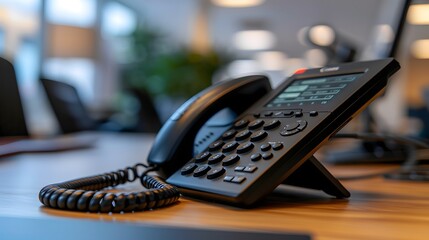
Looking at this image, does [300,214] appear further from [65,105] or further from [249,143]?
[65,105]

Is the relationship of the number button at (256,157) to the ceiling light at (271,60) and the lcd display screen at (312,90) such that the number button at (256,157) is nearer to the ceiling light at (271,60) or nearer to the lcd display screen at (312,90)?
the lcd display screen at (312,90)

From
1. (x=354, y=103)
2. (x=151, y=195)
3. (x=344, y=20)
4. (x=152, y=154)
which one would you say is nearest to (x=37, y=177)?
(x=152, y=154)

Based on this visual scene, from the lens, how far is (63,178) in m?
0.63

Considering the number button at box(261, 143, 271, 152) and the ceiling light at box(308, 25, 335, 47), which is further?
the ceiling light at box(308, 25, 335, 47)

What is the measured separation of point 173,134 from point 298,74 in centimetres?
17

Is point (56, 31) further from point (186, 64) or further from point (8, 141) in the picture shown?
point (186, 64)

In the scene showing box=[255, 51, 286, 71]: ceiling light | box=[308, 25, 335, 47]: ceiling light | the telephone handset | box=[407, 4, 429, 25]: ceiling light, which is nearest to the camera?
the telephone handset

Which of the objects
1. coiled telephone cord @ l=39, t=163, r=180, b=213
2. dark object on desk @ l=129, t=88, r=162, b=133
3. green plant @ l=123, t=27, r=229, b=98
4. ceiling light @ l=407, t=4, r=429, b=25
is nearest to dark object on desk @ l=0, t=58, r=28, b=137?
coiled telephone cord @ l=39, t=163, r=180, b=213

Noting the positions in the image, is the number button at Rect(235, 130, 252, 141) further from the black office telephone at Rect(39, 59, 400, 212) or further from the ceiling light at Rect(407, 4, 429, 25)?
the ceiling light at Rect(407, 4, 429, 25)

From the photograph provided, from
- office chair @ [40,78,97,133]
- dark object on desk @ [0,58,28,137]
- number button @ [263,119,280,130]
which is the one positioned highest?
number button @ [263,119,280,130]

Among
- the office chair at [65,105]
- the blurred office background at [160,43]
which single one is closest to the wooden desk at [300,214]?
the blurred office background at [160,43]

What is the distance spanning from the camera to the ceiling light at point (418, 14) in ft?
2.83

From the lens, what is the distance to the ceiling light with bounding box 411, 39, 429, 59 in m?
1.00

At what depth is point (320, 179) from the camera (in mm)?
479
